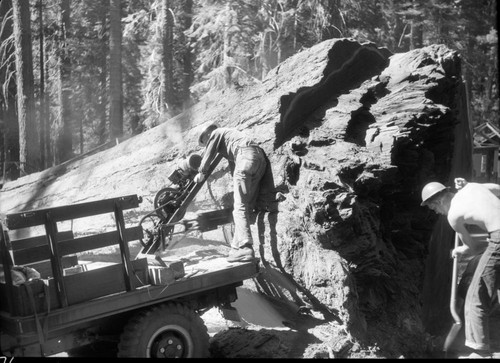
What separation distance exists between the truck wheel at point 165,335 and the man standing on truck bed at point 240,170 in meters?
1.12

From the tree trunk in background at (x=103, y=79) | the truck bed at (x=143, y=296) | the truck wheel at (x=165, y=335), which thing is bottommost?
the truck wheel at (x=165, y=335)

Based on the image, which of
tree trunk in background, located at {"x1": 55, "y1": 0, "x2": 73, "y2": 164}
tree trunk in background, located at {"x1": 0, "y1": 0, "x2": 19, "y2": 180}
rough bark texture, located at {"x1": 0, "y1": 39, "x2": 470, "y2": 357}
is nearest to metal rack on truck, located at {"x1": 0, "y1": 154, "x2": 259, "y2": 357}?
rough bark texture, located at {"x1": 0, "y1": 39, "x2": 470, "y2": 357}

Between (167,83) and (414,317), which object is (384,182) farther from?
(167,83)

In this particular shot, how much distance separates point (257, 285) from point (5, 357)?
138 inches

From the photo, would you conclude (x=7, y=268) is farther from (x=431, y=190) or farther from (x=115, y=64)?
(x=115, y=64)

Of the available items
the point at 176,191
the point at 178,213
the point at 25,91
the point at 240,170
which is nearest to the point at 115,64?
the point at 25,91

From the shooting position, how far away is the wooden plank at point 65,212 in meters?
4.69

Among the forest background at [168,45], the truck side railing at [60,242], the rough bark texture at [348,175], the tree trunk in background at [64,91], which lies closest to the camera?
the truck side railing at [60,242]

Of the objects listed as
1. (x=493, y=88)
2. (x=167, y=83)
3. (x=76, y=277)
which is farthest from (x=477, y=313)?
(x=493, y=88)

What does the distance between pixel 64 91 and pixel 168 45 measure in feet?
21.8

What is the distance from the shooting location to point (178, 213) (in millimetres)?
6852

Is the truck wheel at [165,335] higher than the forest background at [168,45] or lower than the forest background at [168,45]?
lower

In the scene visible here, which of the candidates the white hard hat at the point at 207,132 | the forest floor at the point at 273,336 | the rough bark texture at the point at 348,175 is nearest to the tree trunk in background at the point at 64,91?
the rough bark texture at the point at 348,175

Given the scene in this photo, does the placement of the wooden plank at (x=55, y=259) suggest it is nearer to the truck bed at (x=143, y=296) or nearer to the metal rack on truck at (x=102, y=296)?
the metal rack on truck at (x=102, y=296)
